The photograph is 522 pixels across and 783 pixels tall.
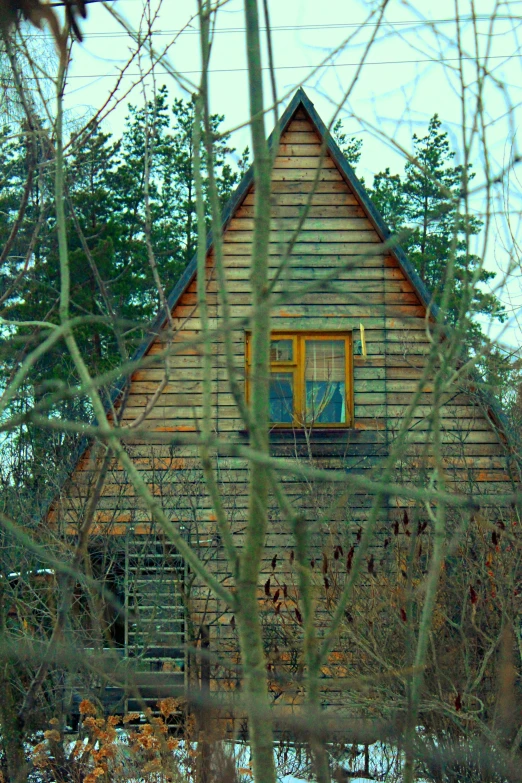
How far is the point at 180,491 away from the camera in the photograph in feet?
27.6

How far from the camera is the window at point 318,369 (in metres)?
9.77

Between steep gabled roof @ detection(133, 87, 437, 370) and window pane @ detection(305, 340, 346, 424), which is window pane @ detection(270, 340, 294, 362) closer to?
window pane @ detection(305, 340, 346, 424)

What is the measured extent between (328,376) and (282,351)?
0.61 meters

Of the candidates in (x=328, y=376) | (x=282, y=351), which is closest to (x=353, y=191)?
(x=282, y=351)

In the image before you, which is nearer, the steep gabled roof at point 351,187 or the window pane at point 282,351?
the steep gabled roof at point 351,187

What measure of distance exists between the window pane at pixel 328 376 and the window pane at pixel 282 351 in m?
0.19

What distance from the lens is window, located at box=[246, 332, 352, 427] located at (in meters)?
9.77

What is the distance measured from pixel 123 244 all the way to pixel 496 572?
15087mm

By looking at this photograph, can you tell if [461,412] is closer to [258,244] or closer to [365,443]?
[365,443]

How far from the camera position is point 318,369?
996cm

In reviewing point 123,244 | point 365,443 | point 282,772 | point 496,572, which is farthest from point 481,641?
point 123,244

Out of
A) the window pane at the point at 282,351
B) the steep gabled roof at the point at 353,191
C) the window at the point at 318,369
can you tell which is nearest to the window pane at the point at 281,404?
the window at the point at 318,369

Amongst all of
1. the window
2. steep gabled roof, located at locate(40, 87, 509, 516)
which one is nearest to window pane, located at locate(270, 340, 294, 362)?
the window

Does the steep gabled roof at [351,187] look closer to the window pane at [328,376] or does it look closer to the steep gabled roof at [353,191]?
the steep gabled roof at [353,191]
